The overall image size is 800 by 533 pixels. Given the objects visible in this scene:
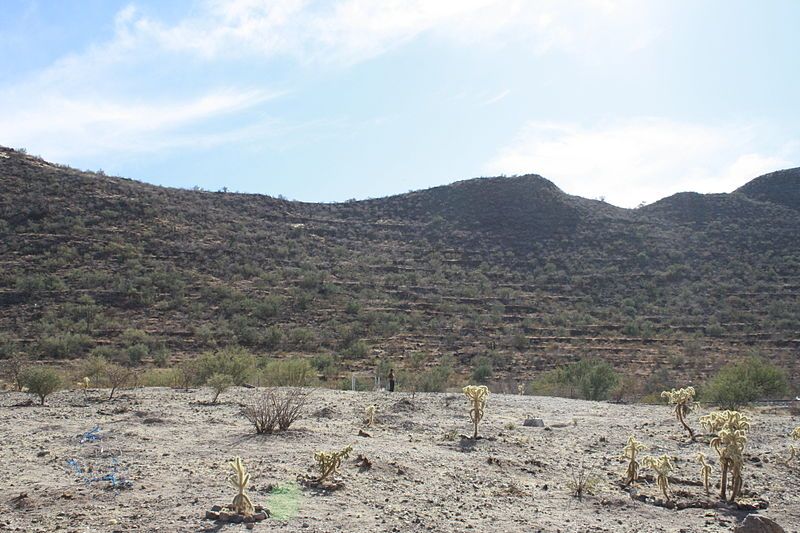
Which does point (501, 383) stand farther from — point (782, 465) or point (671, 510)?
point (671, 510)

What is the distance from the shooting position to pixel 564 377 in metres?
26.1

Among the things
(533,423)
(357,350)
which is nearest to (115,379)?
(533,423)

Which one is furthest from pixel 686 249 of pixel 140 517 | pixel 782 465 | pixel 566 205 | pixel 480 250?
pixel 140 517

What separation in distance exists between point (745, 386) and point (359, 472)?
47.0ft

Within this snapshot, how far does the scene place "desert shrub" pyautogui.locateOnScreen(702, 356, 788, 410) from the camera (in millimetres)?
17844

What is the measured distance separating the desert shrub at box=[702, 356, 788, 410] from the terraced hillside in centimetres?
698

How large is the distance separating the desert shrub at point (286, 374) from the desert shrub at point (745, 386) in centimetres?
1259

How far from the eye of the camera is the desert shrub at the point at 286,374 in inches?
862

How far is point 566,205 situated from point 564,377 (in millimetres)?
34835

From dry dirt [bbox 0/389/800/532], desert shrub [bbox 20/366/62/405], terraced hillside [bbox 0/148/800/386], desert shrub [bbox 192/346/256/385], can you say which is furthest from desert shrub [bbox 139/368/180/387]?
dry dirt [bbox 0/389/800/532]

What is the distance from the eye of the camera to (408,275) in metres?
45.8

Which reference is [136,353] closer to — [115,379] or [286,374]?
[286,374]

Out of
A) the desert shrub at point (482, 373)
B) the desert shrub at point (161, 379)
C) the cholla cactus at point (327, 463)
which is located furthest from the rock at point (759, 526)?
the desert shrub at point (482, 373)

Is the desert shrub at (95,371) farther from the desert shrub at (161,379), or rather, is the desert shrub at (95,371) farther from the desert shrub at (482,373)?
the desert shrub at (482,373)
